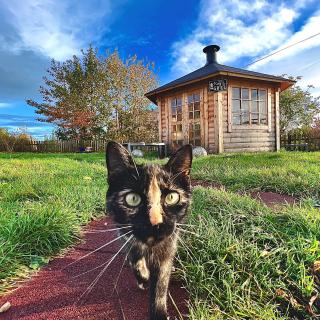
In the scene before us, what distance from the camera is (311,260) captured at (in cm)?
154

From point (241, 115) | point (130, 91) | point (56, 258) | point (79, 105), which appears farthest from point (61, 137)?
point (56, 258)

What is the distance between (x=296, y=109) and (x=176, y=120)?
41.0 feet

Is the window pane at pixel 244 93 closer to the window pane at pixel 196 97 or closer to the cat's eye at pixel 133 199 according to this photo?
the window pane at pixel 196 97

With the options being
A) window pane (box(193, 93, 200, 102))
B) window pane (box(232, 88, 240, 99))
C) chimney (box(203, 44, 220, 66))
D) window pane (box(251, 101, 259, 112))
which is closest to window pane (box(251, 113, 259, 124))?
window pane (box(251, 101, 259, 112))

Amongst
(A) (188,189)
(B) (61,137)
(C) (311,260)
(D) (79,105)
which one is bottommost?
(C) (311,260)

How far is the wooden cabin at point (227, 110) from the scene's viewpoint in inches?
450

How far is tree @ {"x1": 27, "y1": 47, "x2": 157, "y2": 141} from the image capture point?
2195cm

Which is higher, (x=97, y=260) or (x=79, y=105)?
(x=79, y=105)

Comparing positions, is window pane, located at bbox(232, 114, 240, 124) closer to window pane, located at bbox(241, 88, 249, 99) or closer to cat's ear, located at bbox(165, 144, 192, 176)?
window pane, located at bbox(241, 88, 249, 99)

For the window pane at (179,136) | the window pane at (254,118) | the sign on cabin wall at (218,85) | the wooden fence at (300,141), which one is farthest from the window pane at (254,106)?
the wooden fence at (300,141)

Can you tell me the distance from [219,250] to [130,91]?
2279 centimetres

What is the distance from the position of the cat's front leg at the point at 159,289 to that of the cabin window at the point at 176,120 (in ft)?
38.7

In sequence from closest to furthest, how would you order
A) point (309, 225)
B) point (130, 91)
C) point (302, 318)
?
point (302, 318), point (309, 225), point (130, 91)

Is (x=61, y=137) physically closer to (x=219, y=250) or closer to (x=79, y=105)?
(x=79, y=105)
